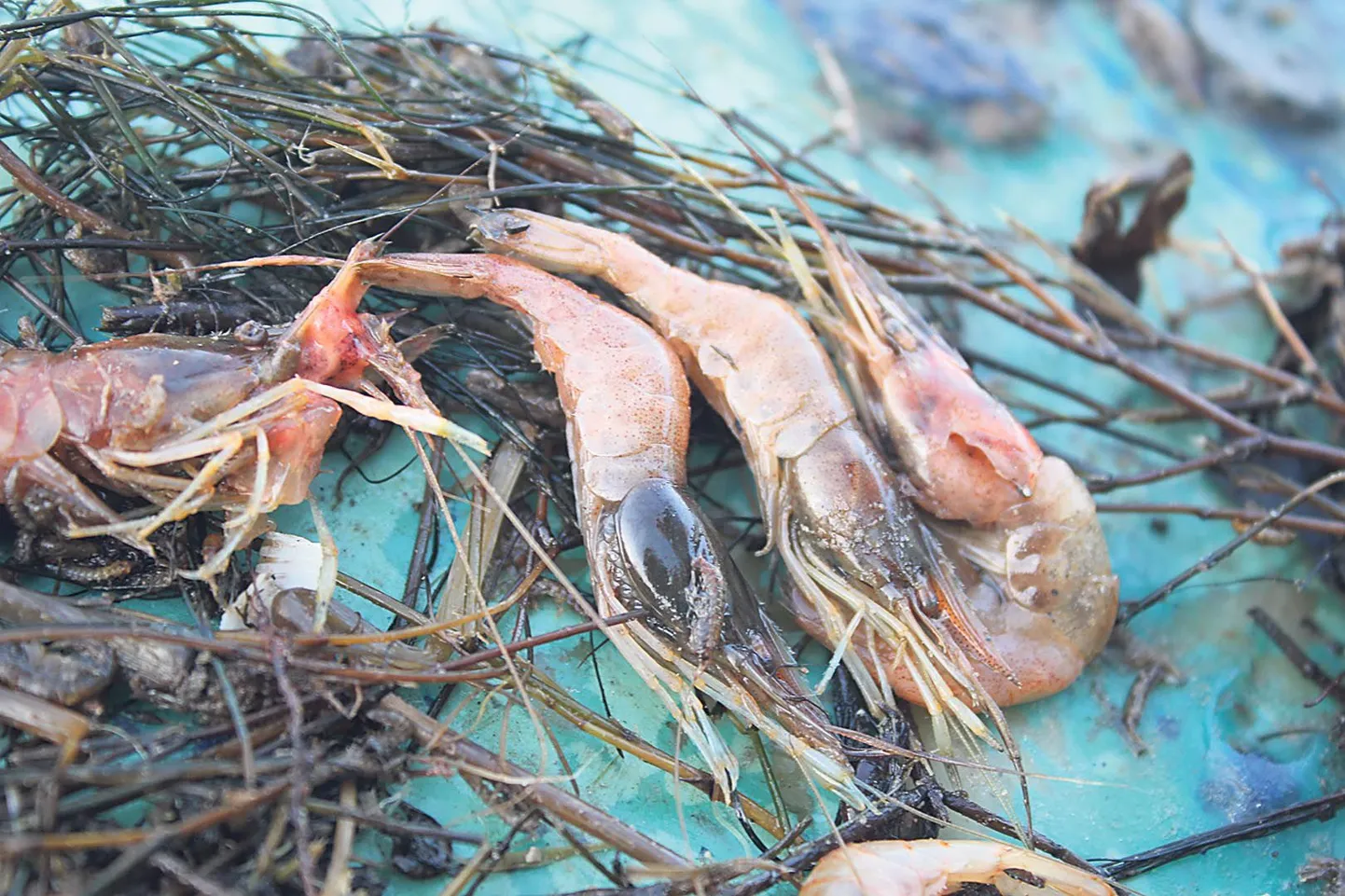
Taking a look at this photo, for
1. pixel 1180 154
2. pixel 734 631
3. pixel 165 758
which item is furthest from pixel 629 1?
pixel 165 758

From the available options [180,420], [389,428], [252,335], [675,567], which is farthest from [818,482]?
[180,420]

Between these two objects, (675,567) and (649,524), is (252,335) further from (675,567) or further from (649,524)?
(675,567)

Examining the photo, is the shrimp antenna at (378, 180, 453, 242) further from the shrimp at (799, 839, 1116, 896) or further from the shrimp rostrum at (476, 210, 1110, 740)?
the shrimp at (799, 839, 1116, 896)

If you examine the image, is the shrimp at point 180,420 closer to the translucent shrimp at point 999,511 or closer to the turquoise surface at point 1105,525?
the turquoise surface at point 1105,525

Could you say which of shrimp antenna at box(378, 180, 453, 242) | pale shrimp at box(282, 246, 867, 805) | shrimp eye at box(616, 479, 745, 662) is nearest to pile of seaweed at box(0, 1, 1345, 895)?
shrimp antenna at box(378, 180, 453, 242)

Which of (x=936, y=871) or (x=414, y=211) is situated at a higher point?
(x=414, y=211)

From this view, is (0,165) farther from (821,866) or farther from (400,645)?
(821,866)
